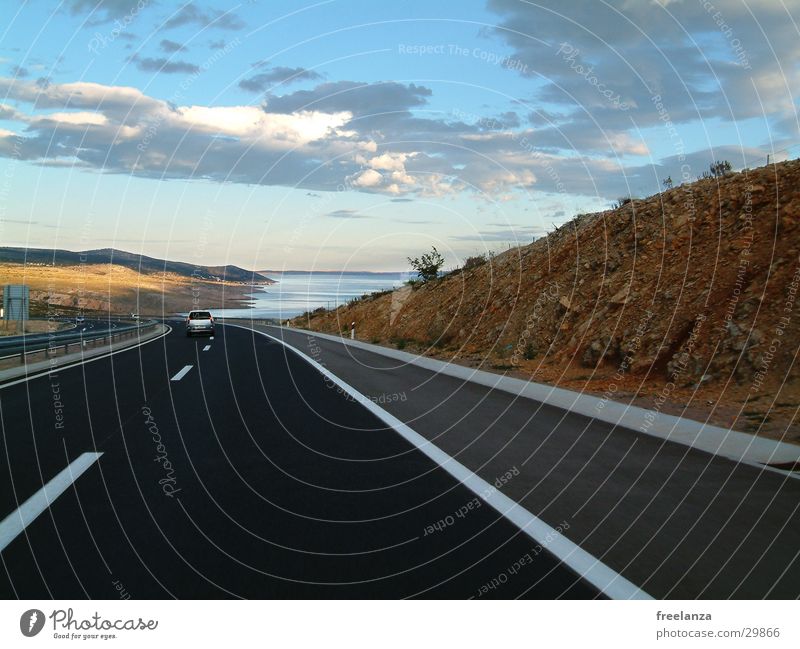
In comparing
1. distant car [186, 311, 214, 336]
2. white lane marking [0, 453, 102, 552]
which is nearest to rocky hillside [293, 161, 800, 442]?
white lane marking [0, 453, 102, 552]

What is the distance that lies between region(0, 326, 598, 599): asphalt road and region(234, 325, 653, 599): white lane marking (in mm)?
113

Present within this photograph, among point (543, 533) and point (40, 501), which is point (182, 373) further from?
point (543, 533)

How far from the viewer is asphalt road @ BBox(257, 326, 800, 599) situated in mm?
4902

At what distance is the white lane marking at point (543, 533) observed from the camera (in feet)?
15.1

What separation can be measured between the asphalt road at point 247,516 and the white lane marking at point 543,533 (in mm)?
113

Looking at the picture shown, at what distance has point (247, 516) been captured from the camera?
619 cm

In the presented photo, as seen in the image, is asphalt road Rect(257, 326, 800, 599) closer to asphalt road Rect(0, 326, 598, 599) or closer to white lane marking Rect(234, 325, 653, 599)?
white lane marking Rect(234, 325, 653, 599)

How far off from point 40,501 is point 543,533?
4372 mm

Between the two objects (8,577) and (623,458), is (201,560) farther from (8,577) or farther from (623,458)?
(623,458)

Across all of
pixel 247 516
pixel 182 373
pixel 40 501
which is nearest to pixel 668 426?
pixel 247 516

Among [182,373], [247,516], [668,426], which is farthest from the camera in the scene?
[182,373]

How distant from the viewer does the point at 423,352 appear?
112 feet

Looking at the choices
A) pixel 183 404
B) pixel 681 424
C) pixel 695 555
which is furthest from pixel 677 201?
pixel 695 555

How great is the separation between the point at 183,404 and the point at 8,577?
8.94m
